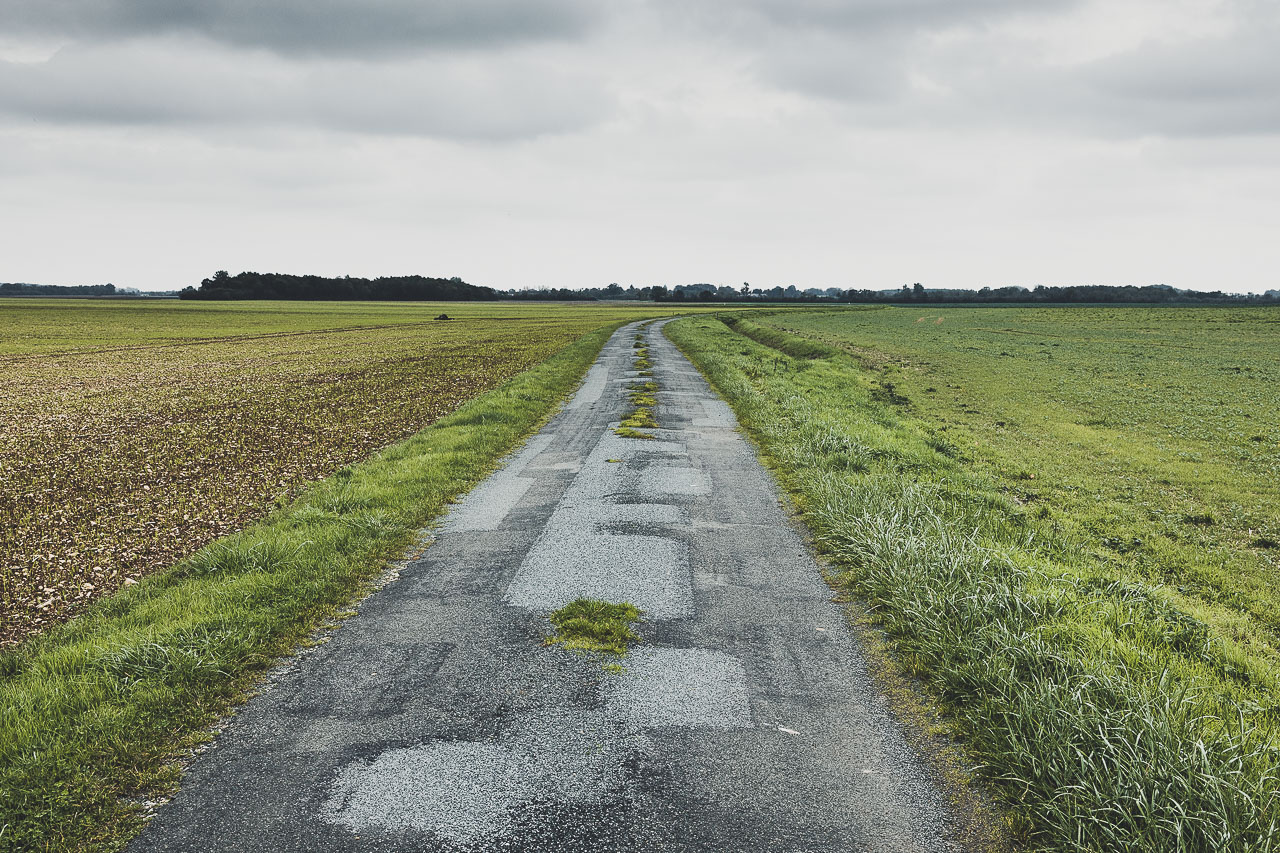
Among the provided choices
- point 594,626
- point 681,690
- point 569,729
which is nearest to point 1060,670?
point 681,690

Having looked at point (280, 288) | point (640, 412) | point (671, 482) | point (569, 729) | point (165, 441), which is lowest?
point (569, 729)

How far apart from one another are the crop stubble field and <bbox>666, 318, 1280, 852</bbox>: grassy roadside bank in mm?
8091

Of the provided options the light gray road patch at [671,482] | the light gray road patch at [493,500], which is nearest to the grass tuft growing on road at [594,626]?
the light gray road patch at [493,500]

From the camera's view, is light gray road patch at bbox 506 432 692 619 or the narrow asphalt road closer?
the narrow asphalt road

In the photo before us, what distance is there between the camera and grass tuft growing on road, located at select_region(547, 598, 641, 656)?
18.1ft

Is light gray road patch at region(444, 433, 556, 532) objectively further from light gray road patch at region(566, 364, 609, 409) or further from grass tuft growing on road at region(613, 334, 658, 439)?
light gray road patch at region(566, 364, 609, 409)

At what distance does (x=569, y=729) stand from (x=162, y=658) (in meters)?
3.24

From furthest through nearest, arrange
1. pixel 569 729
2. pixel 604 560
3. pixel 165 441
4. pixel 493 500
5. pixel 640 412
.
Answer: pixel 640 412 < pixel 165 441 < pixel 493 500 < pixel 604 560 < pixel 569 729

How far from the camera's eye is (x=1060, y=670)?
4539mm

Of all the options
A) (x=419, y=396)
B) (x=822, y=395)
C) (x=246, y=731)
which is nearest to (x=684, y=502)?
(x=246, y=731)

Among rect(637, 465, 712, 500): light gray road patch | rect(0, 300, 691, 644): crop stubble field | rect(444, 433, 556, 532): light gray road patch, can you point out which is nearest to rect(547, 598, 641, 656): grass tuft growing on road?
rect(444, 433, 556, 532): light gray road patch

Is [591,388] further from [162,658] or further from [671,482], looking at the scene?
[162,658]

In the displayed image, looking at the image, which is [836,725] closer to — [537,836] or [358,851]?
[537,836]

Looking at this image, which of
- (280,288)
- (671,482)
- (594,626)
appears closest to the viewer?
(594,626)
